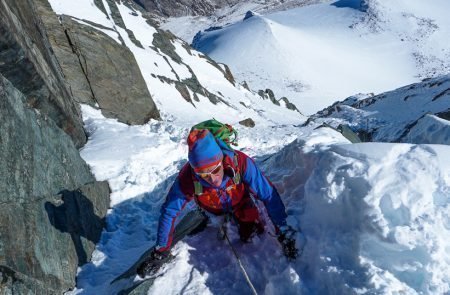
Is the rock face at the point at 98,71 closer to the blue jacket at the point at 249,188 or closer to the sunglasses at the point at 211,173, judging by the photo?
the blue jacket at the point at 249,188

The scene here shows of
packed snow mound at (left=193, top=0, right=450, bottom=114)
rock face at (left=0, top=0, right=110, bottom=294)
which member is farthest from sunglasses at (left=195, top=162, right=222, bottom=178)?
packed snow mound at (left=193, top=0, right=450, bottom=114)

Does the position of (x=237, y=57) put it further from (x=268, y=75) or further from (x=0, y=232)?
(x=0, y=232)

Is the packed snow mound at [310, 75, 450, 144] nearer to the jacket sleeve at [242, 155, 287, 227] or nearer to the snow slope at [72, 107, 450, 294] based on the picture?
the snow slope at [72, 107, 450, 294]

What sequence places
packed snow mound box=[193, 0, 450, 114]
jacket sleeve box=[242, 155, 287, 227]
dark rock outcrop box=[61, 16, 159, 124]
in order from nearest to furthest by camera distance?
jacket sleeve box=[242, 155, 287, 227]
dark rock outcrop box=[61, 16, 159, 124]
packed snow mound box=[193, 0, 450, 114]

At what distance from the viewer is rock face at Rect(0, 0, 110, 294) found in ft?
14.3

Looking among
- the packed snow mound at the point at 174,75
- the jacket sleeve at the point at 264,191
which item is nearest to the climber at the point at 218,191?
the jacket sleeve at the point at 264,191

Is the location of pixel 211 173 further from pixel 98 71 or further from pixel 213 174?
pixel 98 71

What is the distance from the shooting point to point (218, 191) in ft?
16.2

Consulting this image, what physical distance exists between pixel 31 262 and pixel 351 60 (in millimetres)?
57595

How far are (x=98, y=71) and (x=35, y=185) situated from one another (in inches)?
363

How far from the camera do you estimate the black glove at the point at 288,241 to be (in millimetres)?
4559

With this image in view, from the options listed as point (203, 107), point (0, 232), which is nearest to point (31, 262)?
point (0, 232)

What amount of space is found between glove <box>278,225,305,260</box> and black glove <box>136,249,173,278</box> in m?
1.29

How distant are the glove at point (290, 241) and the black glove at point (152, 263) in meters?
1.29
